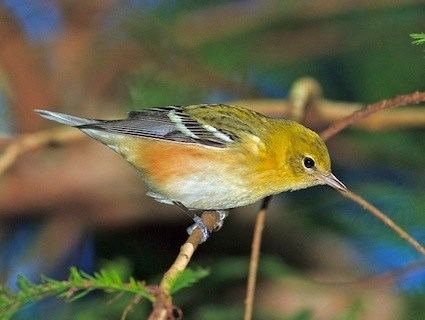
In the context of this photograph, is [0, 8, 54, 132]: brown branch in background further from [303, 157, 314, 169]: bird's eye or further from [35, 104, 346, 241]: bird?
[303, 157, 314, 169]: bird's eye

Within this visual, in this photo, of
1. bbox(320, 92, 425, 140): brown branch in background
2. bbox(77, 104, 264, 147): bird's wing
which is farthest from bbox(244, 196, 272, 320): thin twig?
bbox(77, 104, 264, 147): bird's wing

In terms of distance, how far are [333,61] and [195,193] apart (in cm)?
184

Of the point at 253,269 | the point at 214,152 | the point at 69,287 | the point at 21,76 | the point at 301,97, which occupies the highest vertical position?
the point at 21,76

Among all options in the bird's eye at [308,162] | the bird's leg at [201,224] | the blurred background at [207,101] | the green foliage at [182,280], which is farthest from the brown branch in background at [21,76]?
the green foliage at [182,280]

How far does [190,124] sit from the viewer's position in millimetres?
2273

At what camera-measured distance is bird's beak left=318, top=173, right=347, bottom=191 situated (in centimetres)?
205

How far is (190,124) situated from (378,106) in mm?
661

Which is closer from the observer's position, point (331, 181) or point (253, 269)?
point (253, 269)

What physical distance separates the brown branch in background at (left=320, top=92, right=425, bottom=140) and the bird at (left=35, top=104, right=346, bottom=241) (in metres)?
0.22

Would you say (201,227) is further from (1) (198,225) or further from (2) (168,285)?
(2) (168,285)

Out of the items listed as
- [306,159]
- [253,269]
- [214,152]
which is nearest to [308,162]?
[306,159]

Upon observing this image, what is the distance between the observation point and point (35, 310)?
2.87 m

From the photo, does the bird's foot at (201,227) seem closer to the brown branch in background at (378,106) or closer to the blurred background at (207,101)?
the brown branch in background at (378,106)

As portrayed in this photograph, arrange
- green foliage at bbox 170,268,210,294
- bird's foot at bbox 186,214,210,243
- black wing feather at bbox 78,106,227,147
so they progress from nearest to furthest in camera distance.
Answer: green foliage at bbox 170,268,210,294
bird's foot at bbox 186,214,210,243
black wing feather at bbox 78,106,227,147
